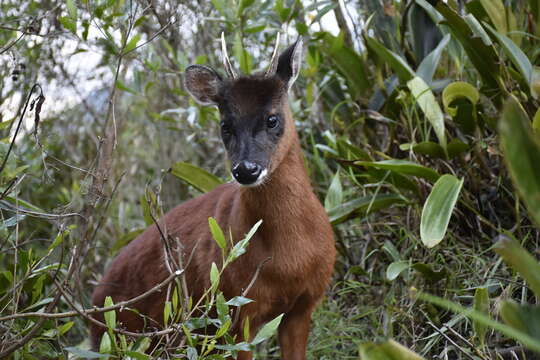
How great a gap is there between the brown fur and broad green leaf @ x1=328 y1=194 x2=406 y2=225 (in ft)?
1.96

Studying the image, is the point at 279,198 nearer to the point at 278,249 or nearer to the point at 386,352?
the point at 278,249

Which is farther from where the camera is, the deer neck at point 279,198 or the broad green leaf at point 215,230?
the deer neck at point 279,198

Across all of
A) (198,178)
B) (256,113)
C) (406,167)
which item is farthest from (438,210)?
(198,178)

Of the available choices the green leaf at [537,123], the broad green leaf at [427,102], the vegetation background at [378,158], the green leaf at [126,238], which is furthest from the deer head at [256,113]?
the green leaf at [126,238]

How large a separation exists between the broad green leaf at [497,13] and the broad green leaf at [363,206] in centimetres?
114

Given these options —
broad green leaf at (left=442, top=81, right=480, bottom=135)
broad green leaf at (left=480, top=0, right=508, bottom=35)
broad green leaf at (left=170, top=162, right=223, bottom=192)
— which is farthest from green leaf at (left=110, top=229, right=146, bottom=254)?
broad green leaf at (left=480, top=0, right=508, bottom=35)

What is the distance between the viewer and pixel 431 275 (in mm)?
4137

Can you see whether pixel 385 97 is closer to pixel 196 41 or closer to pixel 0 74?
pixel 196 41

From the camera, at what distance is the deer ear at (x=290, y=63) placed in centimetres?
406

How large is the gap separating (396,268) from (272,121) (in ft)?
3.39

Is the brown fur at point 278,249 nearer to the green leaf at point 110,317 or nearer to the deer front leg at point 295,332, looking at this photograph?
the deer front leg at point 295,332

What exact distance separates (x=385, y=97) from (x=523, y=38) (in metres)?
0.93

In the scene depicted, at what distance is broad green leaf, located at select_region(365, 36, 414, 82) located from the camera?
458 centimetres

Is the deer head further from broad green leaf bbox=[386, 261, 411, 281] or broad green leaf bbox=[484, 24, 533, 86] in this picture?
broad green leaf bbox=[484, 24, 533, 86]
